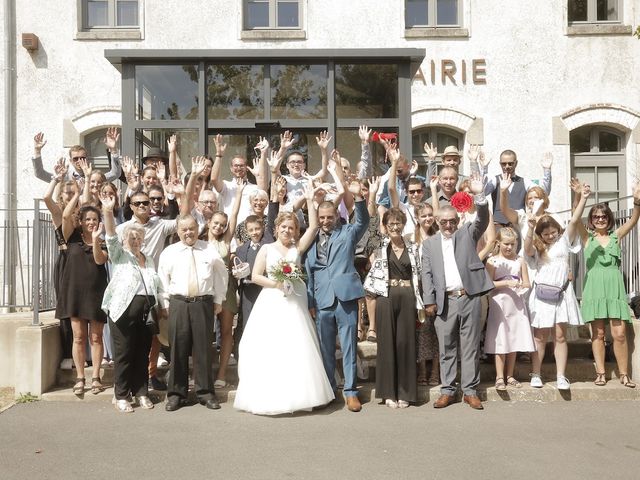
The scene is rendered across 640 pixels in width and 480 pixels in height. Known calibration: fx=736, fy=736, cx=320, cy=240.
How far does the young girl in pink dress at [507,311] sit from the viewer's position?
7.10 m

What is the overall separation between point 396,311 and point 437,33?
773 cm

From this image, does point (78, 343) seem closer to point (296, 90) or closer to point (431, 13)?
point (296, 90)

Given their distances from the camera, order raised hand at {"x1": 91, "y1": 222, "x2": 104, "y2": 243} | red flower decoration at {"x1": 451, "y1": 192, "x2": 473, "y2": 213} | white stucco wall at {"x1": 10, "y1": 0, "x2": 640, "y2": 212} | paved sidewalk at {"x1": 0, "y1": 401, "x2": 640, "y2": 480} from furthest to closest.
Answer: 1. white stucco wall at {"x1": 10, "y1": 0, "x2": 640, "y2": 212}
2. red flower decoration at {"x1": 451, "y1": 192, "x2": 473, "y2": 213}
3. raised hand at {"x1": 91, "y1": 222, "x2": 104, "y2": 243}
4. paved sidewalk at {"x1": 0, "y1": 401, "x2": 640, "y2": 480}

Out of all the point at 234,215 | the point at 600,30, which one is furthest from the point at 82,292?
the point at 600,30

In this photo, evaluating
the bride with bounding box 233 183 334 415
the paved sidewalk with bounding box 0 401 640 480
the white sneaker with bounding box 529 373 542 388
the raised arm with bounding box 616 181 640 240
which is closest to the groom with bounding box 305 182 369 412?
the bride with bounding box 233 183 334 415

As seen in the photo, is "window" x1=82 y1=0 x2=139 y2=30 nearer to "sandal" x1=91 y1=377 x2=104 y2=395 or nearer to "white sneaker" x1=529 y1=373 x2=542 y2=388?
"sandal" x1=91 y1=377 x2=104 y2=395

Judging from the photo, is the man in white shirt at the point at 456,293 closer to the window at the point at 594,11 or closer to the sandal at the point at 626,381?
the sandal at the point at 626,381

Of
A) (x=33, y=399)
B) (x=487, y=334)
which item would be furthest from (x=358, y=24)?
(x=33, y=399)

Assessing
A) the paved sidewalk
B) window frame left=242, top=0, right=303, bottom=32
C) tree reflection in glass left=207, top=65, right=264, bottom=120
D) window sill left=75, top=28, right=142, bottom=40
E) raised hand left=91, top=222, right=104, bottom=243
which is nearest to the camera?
the paved sidewalk

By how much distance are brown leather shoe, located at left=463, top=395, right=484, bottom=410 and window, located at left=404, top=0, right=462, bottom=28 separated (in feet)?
28.0

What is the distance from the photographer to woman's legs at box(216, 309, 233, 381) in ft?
23.6

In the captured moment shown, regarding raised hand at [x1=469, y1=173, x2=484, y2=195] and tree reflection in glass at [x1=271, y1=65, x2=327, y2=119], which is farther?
tree reflection in glass at [x1=271, y1=65, x2=327, y2=119]

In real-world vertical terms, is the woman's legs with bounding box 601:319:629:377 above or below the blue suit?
below

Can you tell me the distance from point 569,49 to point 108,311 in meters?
10.0
